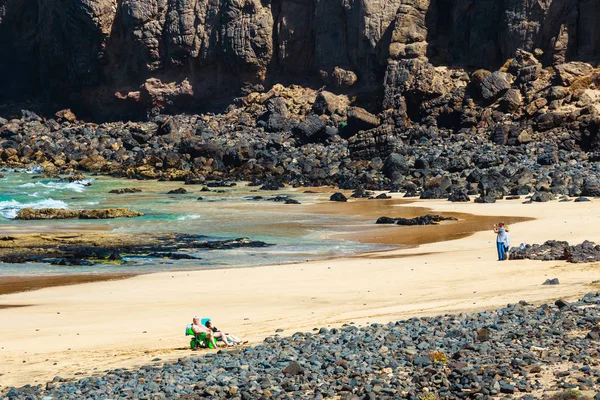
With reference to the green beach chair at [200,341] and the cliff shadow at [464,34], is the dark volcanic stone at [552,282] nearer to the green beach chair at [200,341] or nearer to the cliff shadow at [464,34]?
the green beach chair at [200,341]

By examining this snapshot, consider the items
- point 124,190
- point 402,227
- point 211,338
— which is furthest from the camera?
point 124,190

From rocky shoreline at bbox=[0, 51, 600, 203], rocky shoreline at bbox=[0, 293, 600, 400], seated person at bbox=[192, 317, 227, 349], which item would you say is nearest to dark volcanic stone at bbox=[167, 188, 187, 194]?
rocky shoreline at bbox=[0, 51, 600, 203]

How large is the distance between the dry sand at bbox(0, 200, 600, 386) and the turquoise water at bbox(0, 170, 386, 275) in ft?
7.05

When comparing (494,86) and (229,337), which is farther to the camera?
(494,86)

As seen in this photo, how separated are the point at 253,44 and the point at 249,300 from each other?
2145 inches

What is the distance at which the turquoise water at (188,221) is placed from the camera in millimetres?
21703

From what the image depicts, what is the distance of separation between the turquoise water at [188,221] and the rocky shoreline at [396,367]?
34.1ft

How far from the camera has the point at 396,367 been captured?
9656 mm

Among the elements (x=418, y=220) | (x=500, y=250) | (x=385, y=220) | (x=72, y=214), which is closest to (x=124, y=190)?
(x=72, y=214)

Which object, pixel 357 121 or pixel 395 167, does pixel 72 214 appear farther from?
pixel 357 121

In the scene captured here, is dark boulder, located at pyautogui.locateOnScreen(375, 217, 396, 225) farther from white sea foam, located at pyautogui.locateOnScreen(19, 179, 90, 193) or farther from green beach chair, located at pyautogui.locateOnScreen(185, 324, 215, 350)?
white sea foam, located at pyautogui.locateOnScreen(19, 179, 90, 193)

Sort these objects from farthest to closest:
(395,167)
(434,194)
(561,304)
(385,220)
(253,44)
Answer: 1. (253,44)
2. (395,167)
3. (434,194)
4. (385,220)
5. (561,304)

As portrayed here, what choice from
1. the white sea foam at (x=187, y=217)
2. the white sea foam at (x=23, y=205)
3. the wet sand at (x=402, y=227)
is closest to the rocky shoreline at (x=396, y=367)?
the wet sand at (x=402, y=227)

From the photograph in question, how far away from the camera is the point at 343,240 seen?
2506cm
